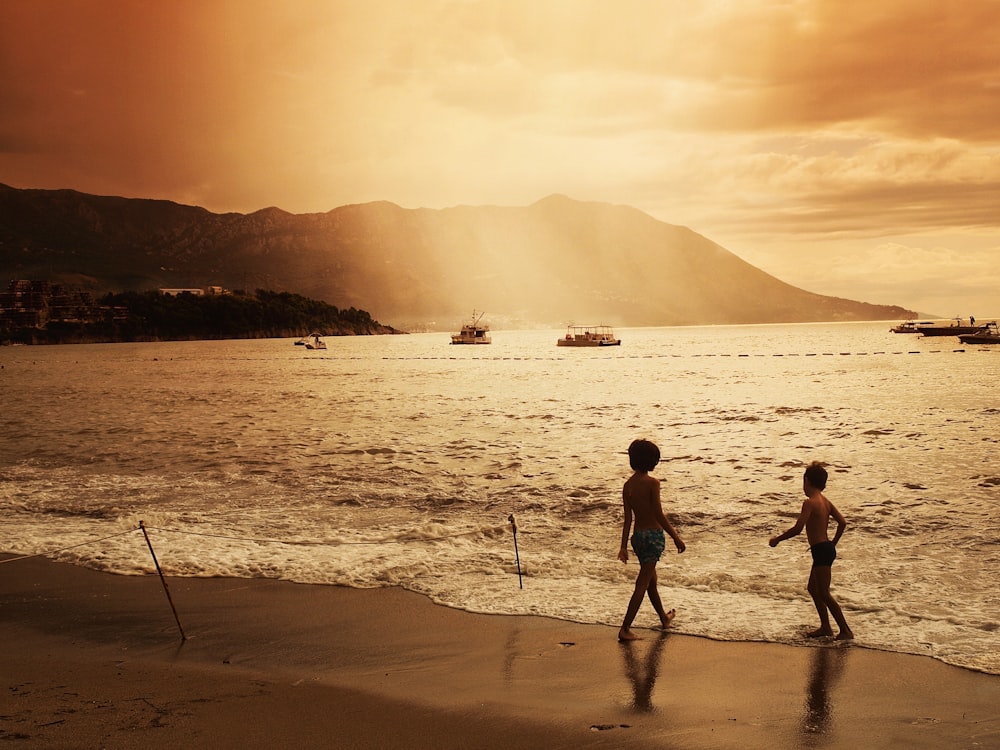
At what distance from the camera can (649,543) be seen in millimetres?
8312

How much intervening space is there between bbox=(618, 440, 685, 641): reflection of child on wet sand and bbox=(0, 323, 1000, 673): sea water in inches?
33.8

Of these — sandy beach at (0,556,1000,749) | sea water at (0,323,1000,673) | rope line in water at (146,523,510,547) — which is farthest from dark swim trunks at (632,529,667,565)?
rope line in water at (146,523,510,547)

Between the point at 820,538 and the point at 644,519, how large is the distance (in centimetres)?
181

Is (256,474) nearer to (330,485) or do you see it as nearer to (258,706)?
(330,485)

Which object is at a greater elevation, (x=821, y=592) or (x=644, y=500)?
(x=644, y=500)

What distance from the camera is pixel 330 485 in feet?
67.7

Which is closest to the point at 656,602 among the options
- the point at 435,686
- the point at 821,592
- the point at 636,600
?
the point at 636,600

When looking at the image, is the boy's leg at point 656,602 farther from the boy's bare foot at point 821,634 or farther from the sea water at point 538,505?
the boy's bare foot at point 821,634

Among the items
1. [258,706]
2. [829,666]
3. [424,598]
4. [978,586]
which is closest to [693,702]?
[829,666]

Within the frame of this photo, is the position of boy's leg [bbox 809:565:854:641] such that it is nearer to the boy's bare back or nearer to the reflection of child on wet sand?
the reflection of child on wet sand

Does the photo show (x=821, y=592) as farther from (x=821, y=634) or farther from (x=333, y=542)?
(x=333, y=542)

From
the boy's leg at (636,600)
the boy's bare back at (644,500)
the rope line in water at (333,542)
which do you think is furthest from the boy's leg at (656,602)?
the rope line in water at (333,542)

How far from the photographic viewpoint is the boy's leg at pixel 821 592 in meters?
8.30

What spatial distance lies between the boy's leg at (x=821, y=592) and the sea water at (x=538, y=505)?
13.6 inches
